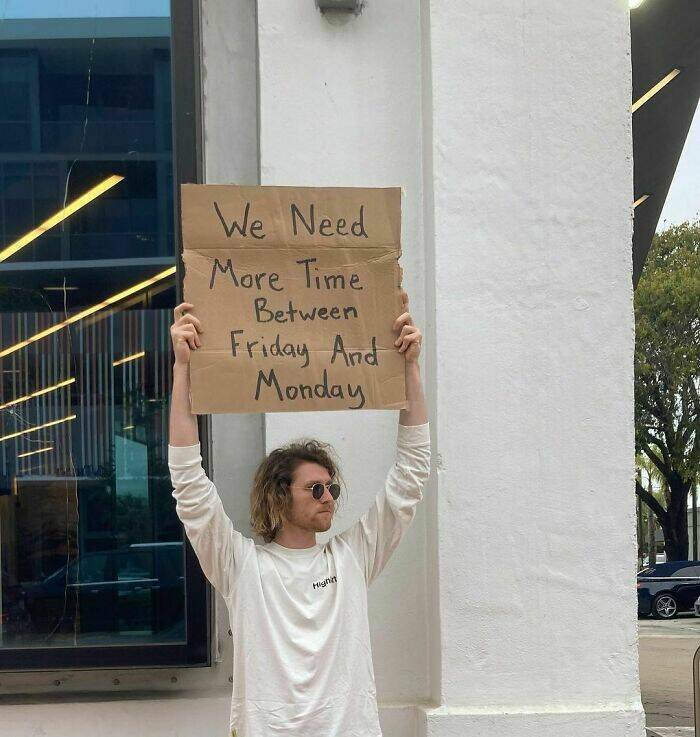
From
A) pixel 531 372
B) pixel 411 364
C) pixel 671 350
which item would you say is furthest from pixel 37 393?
pixel 671 350

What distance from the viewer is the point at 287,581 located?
316 centimetres

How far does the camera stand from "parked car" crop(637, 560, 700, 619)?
950 inches

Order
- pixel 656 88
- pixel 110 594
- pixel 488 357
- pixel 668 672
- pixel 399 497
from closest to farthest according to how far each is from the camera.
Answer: pixel 399 497 < pixel 488 357 < pixel 110 594 < pixel 656 88 < pixel 668 672

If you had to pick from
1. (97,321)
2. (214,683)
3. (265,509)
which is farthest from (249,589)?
(97,321)

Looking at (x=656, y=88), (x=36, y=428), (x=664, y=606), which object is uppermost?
(x=656, y=88)

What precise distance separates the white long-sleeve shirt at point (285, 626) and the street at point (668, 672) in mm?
6612

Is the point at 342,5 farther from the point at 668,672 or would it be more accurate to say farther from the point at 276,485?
the point at 668,672

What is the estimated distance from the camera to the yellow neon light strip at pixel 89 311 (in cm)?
421

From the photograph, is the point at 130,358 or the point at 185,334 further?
the point at 130,358

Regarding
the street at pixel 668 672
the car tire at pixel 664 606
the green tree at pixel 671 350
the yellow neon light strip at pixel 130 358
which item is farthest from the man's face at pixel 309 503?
the green tree at pixel 671 350

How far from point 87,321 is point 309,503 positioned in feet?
4.79

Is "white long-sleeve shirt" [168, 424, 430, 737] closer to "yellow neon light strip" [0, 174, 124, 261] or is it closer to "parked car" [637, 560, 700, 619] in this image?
"yellow neon light strip" [0, 174, 124, 261]

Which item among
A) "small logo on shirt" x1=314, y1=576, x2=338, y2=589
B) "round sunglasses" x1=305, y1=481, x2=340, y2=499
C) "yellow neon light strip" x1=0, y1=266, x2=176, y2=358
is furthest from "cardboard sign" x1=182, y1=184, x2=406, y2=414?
"yellow neon light strip" x1=0, y1=266, x2=176, y2=358

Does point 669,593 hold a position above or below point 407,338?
below
